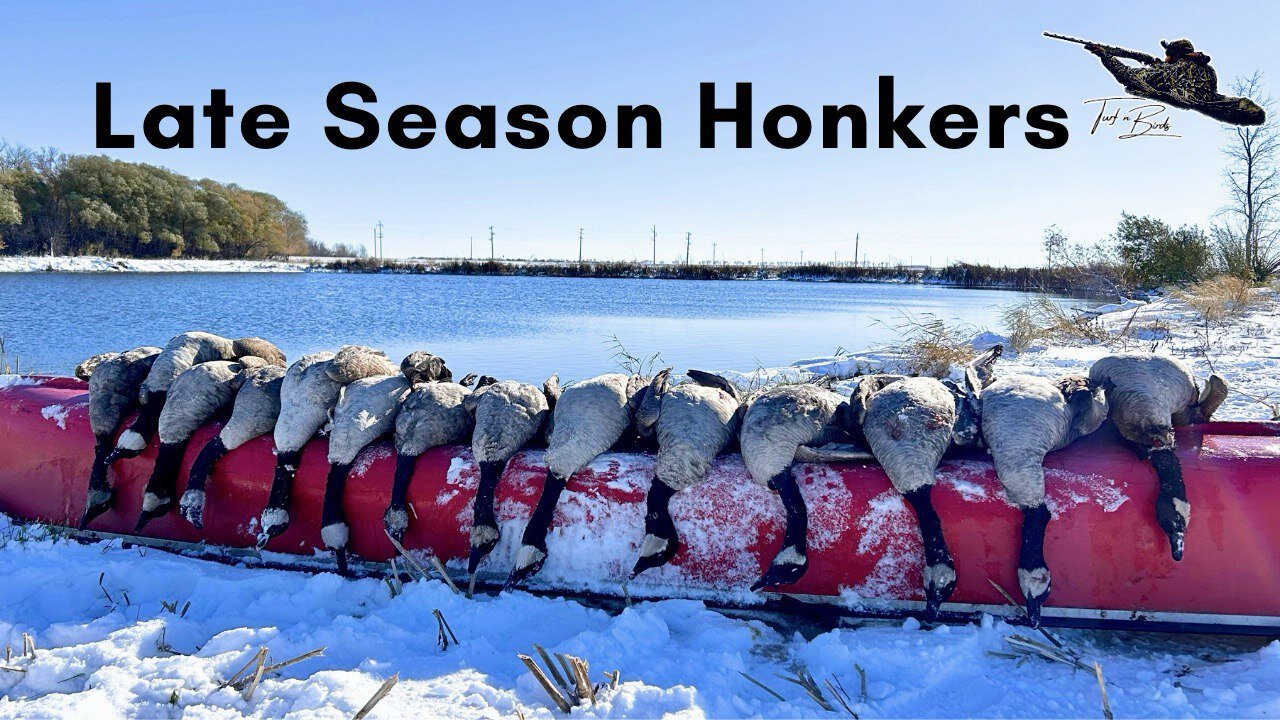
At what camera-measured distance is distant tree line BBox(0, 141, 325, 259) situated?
50969mm

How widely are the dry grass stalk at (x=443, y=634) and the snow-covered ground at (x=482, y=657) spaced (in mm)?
36

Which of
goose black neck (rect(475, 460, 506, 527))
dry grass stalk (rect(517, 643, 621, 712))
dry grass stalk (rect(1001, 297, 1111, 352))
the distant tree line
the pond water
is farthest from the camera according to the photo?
the distant tree line

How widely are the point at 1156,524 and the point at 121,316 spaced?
71.7 ft

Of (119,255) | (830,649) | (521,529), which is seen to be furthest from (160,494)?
(119,255)

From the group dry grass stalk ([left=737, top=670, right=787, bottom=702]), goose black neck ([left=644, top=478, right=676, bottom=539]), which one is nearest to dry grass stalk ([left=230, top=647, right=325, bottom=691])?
goose black neck ([left=644, top=478, right=676, bottom=539])

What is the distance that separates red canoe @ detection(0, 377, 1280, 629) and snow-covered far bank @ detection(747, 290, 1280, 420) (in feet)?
13.5

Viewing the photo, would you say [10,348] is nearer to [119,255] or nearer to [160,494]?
[160,494]

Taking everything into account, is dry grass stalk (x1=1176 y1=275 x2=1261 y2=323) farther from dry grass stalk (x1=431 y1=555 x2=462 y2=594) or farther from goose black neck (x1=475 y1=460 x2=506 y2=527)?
dry grass stalk (x1=431 y1=555 x2=462 y2=594)

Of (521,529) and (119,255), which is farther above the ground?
(119,255)

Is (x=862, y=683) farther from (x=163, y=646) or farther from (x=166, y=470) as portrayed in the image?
(x=166, y=470)

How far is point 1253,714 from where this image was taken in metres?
2.06

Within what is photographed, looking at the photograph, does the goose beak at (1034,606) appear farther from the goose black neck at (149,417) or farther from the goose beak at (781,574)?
the goose black neck at (149,417)

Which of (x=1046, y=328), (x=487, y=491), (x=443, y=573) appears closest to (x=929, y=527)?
(x=487, y=491)

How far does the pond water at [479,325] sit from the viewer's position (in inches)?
468
